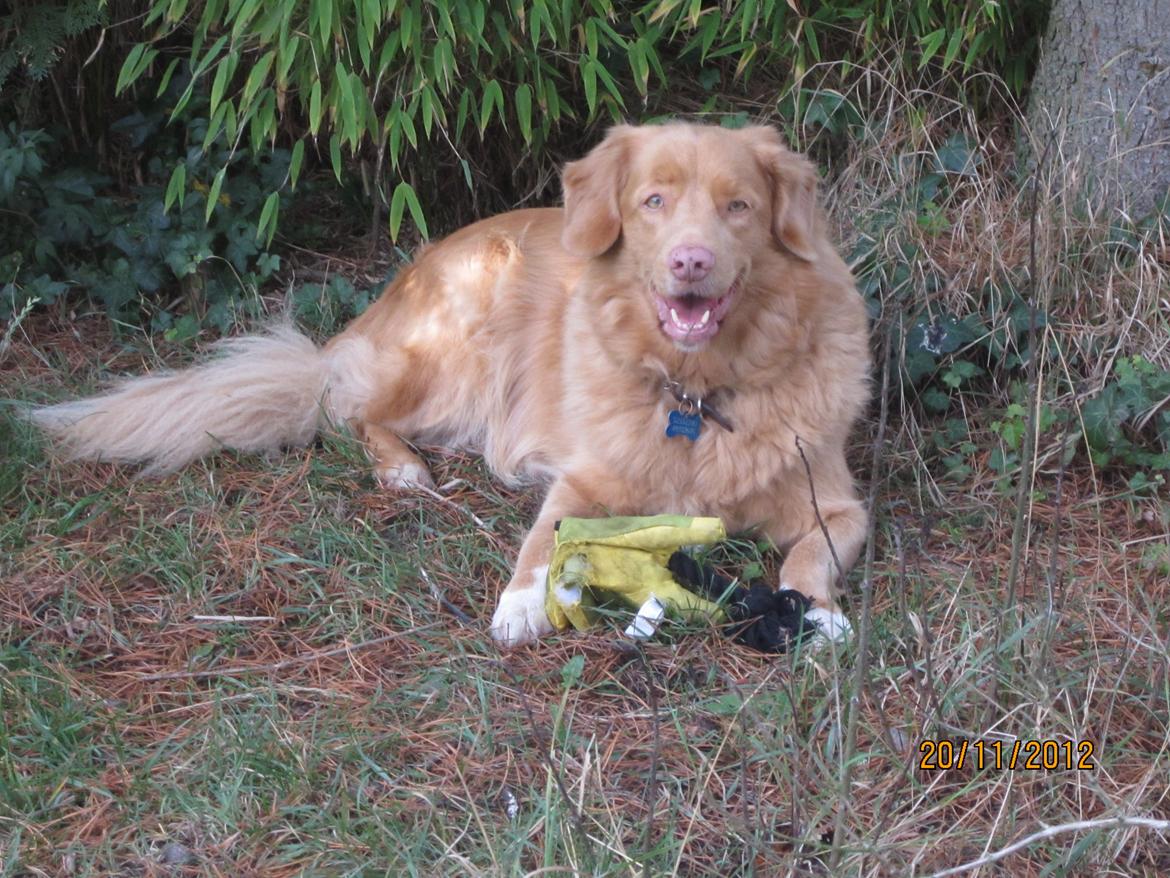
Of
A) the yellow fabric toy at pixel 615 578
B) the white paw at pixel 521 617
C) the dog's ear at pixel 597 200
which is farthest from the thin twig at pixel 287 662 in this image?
the dog's ear at pixel 597 200

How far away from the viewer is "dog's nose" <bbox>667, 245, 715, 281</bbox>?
10.2ft

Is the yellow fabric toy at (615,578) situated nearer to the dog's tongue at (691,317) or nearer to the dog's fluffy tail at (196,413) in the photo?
the dog's tongue at (691,317)

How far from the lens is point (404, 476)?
12.9 feet

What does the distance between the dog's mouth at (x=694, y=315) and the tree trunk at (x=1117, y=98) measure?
4.66ft

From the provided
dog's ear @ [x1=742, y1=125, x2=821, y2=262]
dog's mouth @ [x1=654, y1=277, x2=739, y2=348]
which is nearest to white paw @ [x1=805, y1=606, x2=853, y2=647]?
dog's mouth @ [x1=654, y1=277, x2=739, y2=348]

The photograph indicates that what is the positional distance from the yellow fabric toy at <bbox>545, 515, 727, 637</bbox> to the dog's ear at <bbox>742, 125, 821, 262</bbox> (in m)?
0.87

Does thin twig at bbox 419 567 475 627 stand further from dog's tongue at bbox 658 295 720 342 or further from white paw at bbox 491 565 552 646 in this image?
dog's tongue at bbox 658 295 720 342

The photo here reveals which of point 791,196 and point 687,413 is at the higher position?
point 791,196

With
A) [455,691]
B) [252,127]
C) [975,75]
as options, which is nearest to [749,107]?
[975,75]

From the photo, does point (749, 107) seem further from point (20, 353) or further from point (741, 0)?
point (20, 353)

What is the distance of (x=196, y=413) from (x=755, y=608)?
198 centimetres

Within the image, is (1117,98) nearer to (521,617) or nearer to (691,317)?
(691,317)

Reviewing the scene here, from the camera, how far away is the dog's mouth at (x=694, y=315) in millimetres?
3262

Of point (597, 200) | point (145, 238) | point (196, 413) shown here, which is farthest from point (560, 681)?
point (145, 238)
